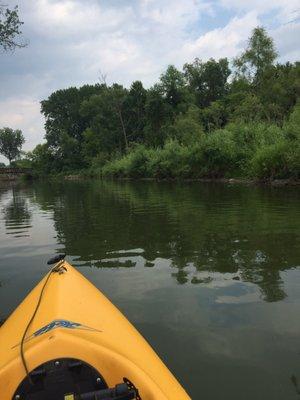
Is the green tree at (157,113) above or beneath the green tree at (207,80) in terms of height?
beneath

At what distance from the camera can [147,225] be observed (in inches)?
456

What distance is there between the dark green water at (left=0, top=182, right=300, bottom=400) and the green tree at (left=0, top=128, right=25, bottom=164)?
101m

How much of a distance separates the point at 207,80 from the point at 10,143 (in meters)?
63.6

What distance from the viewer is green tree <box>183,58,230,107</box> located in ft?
212

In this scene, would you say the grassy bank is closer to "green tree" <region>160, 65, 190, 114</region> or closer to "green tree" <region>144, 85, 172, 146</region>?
"green tree" <region>144, 85, 172, 146</region>

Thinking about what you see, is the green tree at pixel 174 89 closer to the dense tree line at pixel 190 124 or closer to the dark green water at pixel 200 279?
the dense tree line at pixel 190 124

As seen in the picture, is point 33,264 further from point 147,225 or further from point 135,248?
point 147,225

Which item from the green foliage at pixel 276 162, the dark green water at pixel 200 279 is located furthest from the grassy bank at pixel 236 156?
the dark green water at pixel 200 279

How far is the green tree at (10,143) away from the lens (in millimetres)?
108750

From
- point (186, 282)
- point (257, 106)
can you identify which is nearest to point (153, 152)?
point (257, 106)

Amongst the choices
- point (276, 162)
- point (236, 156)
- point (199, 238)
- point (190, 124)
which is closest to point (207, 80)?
point (190, 124)

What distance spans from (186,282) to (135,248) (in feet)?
8.74

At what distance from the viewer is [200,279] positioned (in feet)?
21.7

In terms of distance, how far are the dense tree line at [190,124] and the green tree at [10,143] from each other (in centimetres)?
2163
